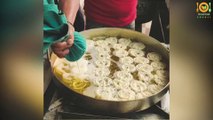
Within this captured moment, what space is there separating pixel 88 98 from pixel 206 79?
0.84 meters

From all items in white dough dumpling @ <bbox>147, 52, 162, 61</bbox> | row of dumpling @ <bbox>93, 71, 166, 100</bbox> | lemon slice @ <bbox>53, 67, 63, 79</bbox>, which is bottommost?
row of dumpling @ <bbox>93, 71, 166, 100</bbox>

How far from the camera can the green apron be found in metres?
3.08

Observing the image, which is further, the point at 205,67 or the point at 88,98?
the point at 205,67

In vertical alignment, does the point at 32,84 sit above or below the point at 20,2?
below

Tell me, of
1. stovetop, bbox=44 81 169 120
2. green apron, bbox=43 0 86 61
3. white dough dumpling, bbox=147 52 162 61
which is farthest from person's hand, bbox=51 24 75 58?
white dough dumpling, bbox=147 52 162 61

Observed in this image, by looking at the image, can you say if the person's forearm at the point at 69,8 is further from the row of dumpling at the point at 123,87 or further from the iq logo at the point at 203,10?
the iq logo at the point at 203,10

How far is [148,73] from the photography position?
313 cm

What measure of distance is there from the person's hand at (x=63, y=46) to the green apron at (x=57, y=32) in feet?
0.07

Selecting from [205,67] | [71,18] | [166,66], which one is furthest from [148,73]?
[71,18]

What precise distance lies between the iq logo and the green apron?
0.80 metres

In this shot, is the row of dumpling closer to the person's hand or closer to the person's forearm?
the person's hand

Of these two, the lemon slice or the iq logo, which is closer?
the lemon slice

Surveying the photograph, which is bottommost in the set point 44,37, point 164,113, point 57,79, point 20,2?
point 164,113

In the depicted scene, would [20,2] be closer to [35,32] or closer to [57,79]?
[35,32]
